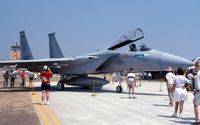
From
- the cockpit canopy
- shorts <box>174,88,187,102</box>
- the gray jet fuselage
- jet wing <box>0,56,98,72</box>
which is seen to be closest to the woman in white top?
shorts <box>174,88,187,102</box>

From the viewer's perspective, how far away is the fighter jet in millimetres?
18523

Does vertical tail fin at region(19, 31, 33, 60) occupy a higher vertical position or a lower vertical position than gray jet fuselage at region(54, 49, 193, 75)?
higher

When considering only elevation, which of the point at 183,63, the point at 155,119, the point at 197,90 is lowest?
the point at 155,119

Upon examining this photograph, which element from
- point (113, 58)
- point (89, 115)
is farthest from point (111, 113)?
point (113, 58)

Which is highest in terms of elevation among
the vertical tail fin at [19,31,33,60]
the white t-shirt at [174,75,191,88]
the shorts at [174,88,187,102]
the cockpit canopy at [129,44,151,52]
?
the vertical tail fin at [19,31,33,60]

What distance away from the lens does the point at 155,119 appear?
9203 millimetres

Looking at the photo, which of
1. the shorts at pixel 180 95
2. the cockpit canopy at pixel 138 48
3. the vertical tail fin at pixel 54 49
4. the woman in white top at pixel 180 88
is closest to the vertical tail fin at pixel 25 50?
the vertical tail fin at pixel 54 49

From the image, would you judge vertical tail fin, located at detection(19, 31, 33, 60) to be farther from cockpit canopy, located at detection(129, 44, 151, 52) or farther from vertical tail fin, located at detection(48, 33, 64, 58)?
cockpit canopy, located at detection(129, 44, 151, 52)

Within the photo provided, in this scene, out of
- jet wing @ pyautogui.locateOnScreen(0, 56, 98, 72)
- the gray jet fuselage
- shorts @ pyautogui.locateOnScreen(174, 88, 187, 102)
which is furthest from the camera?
jet wing @ pyautogui.locateOnScreen(0, 56, 98, 72)

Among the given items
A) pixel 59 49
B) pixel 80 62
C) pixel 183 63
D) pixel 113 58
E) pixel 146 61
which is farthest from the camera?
pixel 59 49

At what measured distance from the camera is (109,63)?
69.0 feet

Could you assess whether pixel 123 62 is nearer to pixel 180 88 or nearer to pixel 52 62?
pixel 52 62

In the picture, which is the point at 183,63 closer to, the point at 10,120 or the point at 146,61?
the point at 146,61

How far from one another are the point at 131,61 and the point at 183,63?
3.21m
